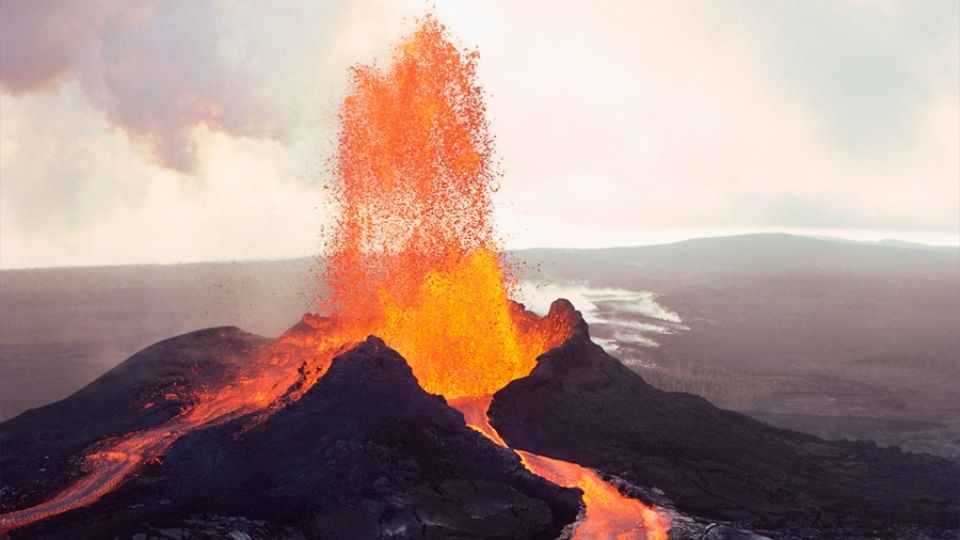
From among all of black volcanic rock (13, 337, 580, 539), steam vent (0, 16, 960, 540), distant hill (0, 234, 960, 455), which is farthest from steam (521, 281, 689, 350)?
black volcanic rock (13, 337, 580, 539)

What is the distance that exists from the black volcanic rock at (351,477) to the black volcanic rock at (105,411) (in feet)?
14.0

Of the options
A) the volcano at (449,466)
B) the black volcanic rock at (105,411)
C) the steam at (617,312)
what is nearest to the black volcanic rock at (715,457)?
the volcano at (449,466)

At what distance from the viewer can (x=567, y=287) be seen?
196 m

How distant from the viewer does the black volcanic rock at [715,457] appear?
19.9m

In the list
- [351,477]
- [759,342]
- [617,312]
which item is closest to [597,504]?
[351,477]

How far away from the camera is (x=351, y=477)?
17.2 m

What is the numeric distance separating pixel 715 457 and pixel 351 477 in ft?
37.1

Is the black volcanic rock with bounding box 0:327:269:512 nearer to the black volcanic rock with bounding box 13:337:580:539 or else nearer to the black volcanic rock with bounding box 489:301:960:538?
the black volcanic rock with bounding box 13:337:580:539

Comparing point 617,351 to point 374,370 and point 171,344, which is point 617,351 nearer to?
point 171,344

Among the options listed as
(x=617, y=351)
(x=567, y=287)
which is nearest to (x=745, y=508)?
(x=617, y=351)

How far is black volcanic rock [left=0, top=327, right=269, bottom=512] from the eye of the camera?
67.7ft

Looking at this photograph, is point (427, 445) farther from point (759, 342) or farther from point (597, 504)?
point (759, 342)

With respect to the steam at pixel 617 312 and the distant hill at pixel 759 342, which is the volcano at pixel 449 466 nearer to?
the distant hill at pixel 759 342

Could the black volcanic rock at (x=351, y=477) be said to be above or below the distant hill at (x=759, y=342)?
above
